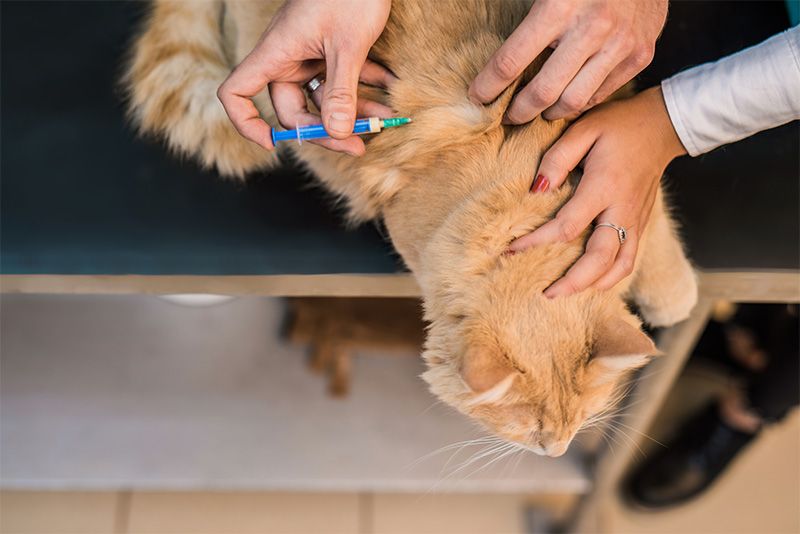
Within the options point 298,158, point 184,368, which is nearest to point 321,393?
point 184,368

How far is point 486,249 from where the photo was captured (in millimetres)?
748

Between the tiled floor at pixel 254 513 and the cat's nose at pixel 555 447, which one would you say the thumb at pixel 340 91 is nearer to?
the cat's nose at pixel 555 447

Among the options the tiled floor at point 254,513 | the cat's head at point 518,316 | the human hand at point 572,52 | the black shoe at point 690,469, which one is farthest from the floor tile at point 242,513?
the human hand at point 572,52

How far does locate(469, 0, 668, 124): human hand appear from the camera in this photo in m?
0.70

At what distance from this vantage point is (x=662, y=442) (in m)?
1.48

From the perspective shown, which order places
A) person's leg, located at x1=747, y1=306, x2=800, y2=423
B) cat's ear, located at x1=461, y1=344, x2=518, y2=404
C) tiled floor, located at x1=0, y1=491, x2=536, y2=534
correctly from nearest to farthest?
cat's ear, located at x1=461, y1=344, x2=518, y2=404 → person's leg, located at x1=747, y1=306, x2=800, y2=423 → tiled floor, located at x1=0, y1=491, x2=536, y2=534

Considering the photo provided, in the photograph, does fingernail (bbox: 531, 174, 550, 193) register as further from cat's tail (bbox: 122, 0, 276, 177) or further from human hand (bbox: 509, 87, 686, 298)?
cat's tail (bbox: 122, 0, 276, 177)

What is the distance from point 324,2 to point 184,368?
83 centimetres

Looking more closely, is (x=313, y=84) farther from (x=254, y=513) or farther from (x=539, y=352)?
(x=254, y=513)

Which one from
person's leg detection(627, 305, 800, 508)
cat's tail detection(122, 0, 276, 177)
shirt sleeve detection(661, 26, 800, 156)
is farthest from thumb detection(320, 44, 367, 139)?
person's leg detection(627, 305, 800, 508)

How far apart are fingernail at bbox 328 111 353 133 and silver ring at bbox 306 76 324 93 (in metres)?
0.09

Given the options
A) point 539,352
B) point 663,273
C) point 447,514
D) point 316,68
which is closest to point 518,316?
point 539,352

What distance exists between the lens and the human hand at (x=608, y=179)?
2.43ft

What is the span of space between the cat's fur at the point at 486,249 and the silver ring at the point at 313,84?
67 millimetres
